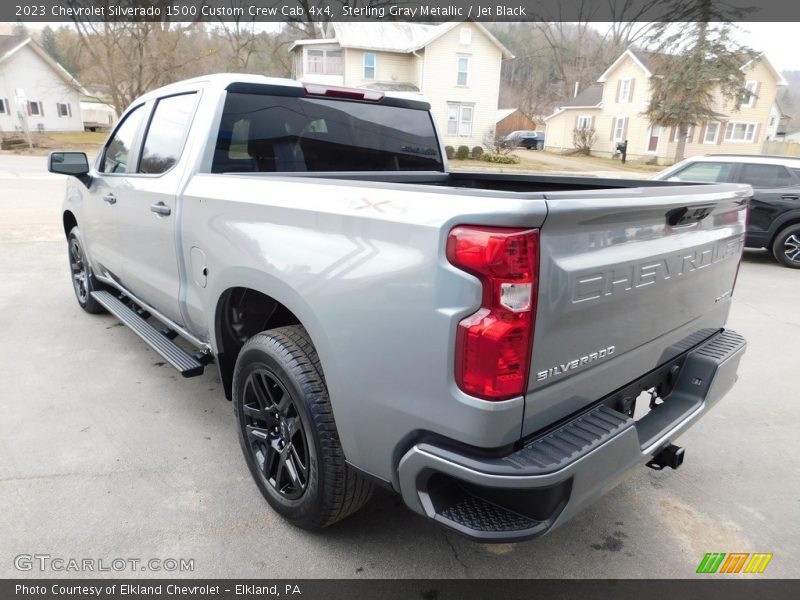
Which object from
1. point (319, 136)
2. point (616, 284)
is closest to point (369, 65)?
point (319, 136)

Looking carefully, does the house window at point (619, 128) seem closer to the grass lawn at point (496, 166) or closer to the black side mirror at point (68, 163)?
the grass lawn at point (496, 166)

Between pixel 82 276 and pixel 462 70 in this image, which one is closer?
pixel 82 276

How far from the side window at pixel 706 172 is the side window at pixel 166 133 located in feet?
27.8

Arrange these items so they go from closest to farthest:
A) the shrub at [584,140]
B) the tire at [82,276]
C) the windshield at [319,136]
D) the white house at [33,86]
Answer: the windshield at [319,136] < the tire at [82,276] < the shrub at [584,140] < the white house at [33,86]

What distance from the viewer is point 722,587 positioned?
2.29 m

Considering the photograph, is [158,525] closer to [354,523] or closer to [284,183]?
[354,523]

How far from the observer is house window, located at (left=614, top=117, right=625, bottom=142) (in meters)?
38.4

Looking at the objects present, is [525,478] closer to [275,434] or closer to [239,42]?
[275,434]

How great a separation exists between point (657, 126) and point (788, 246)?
93.4ft

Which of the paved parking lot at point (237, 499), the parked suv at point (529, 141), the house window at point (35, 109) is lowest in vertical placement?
the paved parking lot at point (237, 499)

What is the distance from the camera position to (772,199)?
28.8ft

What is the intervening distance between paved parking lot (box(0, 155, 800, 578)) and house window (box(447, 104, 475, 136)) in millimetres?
32928

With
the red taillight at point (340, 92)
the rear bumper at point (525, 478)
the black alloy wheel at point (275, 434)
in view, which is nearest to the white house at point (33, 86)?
the red taillight at point (340, 92)

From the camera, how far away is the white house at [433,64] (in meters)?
34.4
